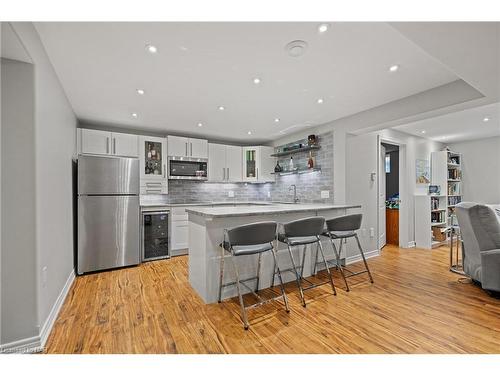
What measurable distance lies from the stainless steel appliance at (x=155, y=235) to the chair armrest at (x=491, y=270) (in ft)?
14.4

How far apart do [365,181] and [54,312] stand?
14.5 feet

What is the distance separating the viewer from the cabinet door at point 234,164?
5.26m

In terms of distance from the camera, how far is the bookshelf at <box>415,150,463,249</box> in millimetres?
4750

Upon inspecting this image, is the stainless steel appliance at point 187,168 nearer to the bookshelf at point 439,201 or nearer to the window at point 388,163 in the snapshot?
the window at point 388,163

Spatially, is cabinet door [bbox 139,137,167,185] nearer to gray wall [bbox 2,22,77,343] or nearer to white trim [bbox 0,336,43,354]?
gray wall [bbox 2,22,77,343]

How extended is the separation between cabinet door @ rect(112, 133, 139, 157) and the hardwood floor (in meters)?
2.11

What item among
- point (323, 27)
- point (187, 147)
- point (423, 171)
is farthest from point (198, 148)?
point (423, 171)

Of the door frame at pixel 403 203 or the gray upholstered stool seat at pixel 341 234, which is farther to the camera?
the door frame at pixel 403 203

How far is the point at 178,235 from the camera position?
432 cm

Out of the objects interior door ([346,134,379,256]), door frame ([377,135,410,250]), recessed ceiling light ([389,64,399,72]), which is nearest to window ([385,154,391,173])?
door frame ([377,135,410,250])

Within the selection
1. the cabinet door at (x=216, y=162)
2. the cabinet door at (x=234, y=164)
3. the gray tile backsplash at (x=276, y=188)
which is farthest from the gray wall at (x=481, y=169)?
the cabinet door at (x=216, y=162)

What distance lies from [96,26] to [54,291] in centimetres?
231

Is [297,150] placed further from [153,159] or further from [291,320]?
[291,320]

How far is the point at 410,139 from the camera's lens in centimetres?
487
